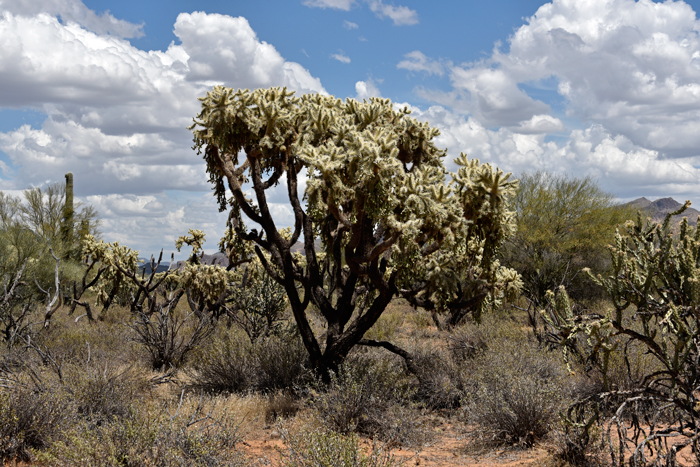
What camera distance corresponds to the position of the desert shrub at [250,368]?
31.4ft

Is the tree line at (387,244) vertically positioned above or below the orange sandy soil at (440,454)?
above

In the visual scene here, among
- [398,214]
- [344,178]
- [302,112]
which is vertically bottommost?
[398,214]

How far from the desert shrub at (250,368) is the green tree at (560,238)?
50.2 ft

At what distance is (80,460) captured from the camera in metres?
5.20

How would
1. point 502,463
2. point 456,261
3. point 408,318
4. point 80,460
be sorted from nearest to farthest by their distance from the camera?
point 80,460
point 502,463
point 456,261
point 408,318

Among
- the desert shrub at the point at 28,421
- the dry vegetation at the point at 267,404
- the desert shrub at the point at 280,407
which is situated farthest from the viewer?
the desert shrub at the point at 280,407

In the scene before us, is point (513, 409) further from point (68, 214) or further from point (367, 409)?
point (68, 214)

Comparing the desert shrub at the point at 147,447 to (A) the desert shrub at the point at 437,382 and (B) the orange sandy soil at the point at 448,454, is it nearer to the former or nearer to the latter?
(B) the orange sandy soil at the point at 448,454

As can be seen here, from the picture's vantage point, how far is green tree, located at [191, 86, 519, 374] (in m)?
7.46

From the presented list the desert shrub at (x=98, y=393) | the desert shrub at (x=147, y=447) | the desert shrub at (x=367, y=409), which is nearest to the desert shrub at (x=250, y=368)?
the desert shrub at (x=367, y=409)

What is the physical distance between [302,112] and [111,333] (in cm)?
748

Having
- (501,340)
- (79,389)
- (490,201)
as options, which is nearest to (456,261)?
(501,340)

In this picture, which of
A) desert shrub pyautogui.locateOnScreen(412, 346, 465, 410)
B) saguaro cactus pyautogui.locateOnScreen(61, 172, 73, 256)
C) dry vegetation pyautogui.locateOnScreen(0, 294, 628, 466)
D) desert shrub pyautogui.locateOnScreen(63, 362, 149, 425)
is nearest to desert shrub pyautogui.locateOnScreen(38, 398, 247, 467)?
dry vegetation pyautogui.locateOnScreen(0, 294, 628, 466)

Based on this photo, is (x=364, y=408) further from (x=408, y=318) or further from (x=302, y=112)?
(x=408, y=318)
